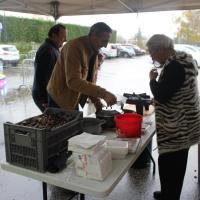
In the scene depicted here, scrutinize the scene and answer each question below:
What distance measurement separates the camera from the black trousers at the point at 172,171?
71.6 inches

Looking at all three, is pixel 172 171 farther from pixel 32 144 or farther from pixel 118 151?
pixel 32 144

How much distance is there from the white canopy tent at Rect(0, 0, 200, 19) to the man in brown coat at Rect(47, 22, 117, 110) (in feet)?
Result: 5.10

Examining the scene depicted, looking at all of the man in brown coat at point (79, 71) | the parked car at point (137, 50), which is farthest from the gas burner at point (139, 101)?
the parked car at point (137, 50)

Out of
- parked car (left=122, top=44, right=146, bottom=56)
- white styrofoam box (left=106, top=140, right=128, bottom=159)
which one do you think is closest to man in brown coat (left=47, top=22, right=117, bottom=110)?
white styrofoam box (left=106, top=140, right=128, bottom=159)

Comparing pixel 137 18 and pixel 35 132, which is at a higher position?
pixel 137 18

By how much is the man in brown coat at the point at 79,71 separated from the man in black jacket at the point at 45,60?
22.4 inches

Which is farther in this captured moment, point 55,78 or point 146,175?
point 146,175

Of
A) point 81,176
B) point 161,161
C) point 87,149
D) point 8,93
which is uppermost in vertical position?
point 87,149

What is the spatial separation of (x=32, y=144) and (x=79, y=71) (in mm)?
771

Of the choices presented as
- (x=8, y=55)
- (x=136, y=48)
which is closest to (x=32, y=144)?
(x=8, y=55)

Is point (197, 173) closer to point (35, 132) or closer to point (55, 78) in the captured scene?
point (55, 78)

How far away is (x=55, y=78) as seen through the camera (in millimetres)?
2172

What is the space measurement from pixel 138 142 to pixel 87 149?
1.63 feet

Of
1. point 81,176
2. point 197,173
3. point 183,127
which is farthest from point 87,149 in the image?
point 197,173
